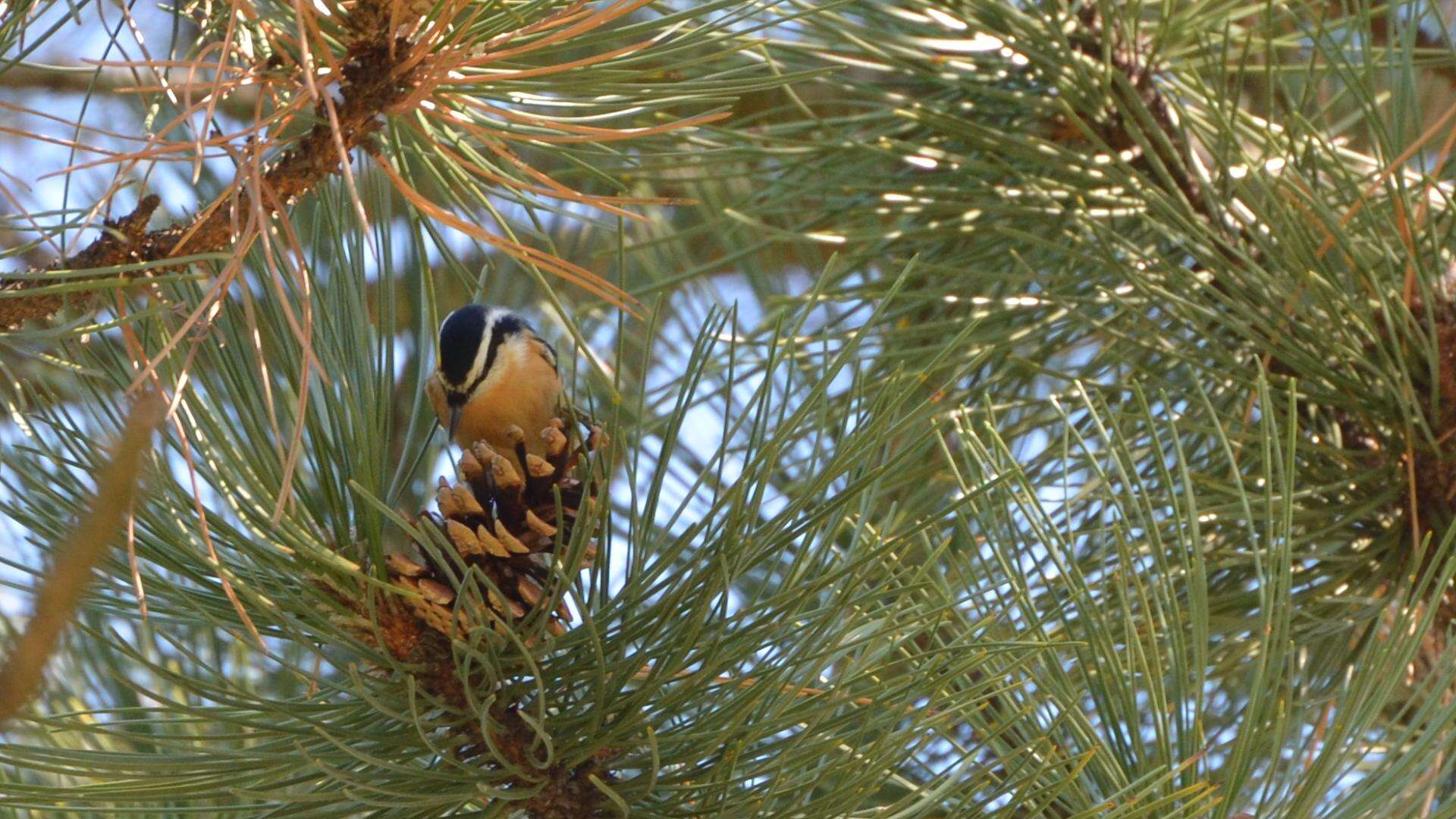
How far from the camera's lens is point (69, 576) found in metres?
0.30

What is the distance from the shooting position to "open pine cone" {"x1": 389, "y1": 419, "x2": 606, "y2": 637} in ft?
2.72

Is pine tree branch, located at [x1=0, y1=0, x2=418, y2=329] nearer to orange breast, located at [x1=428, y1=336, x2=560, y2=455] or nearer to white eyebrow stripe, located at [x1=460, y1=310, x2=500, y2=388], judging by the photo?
orange breast, located at [x1=428, y1=336, x2=560, y2=455]

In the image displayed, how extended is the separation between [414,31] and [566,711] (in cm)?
41

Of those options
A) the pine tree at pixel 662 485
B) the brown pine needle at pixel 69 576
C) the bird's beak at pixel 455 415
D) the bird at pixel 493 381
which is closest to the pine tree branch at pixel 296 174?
the pine tree at pixel 662 485

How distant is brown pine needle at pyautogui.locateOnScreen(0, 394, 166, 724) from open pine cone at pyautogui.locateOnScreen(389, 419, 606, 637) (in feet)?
1.61

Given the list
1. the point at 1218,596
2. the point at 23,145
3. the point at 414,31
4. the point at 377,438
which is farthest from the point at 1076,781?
the point at 23,145

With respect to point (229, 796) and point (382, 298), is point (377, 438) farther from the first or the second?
point (229, 796)

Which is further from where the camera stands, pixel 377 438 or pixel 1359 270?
pixel 1359 270

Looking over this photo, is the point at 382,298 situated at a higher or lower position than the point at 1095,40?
lower

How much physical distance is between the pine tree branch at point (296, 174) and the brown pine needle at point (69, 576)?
0.53m

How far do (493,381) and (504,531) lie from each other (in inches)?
18.0

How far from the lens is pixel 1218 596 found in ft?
3.87

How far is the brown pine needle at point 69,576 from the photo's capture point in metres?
0.29

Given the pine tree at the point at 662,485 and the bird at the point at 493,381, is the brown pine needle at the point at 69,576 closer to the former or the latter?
the pine tree at the point at 662,485
